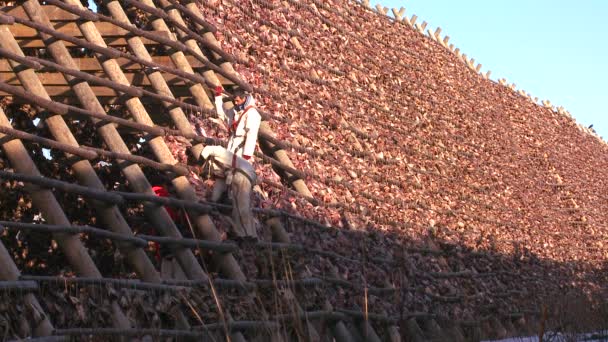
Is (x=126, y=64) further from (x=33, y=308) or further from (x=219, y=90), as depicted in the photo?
(x=33, y=308)

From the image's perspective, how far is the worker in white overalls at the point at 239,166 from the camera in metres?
8.44

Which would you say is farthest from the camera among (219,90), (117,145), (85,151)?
(219,90)

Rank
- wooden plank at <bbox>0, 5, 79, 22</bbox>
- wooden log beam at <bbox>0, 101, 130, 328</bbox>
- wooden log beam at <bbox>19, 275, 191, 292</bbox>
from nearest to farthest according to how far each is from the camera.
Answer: wooden log beam at <bbox>19, 275, 191, 292</bbox> < wooden log beam at <bbox>0, 101, 130, 328</bbox> < wooden plank at <bbox>0, 5, 79, 22</bbox>

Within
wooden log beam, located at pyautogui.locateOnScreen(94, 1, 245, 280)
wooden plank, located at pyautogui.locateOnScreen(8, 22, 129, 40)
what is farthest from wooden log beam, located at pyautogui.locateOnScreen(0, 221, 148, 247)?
wooden plank, located at pyautogui.locateOnScreen(8, 22, 129, 40)

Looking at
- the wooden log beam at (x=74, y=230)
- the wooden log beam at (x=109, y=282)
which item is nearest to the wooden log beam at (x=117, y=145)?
the wooden log beam at (x=109, y=282)

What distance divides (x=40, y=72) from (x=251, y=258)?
8.52 ft

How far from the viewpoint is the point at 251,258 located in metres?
8.64

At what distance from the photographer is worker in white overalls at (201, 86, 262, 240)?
8.44 m

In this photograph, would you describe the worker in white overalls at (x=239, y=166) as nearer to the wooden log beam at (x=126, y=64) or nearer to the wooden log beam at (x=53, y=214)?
the wooden log beam at (x=126, y=64)

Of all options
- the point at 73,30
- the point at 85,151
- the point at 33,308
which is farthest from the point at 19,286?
the point at 73,30

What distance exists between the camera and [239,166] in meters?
8.45

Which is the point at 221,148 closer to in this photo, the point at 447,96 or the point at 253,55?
the point at 253,55

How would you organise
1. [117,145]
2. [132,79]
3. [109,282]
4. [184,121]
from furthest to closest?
[132,79]
[184,121]
[117,145]
[109,282]

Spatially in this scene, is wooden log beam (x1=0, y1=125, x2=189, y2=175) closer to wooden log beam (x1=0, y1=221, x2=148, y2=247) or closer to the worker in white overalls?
the worker in white overalls
